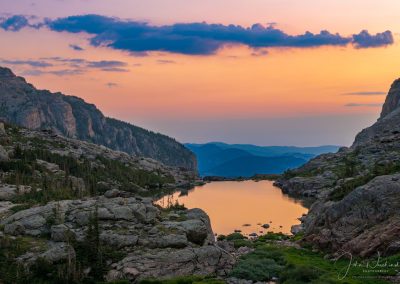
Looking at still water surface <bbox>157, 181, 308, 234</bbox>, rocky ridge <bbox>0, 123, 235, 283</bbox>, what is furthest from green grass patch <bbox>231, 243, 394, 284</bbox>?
still water surface <bbox>157, 181, 308, 234</bbox>

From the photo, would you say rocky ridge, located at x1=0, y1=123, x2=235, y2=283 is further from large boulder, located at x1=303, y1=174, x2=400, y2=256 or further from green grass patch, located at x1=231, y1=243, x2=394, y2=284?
large boulder, located at x1=303, y1=174, x2=400, y2=256

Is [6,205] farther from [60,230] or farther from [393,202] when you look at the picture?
[393,202]

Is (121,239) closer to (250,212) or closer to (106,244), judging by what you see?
(106,244)

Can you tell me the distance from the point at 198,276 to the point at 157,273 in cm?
423

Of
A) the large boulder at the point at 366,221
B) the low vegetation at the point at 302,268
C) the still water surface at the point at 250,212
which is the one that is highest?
the large boulder at the point at 366,221

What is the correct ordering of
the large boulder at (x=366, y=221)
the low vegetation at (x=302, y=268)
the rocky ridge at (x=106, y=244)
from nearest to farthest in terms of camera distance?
the low vegetation at (x=302, y=268)
the rocky ridge at (x=106, y=244)
the large boulder at (x=366, y=221)

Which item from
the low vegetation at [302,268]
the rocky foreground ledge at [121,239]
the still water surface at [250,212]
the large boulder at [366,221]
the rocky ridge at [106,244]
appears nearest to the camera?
the low vegetation at [302,268]

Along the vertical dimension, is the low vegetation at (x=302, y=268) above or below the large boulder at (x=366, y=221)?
below

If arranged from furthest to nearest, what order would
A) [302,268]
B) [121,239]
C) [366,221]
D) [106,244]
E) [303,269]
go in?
1. [366,221]
2. [121,239]
3. [106,244]
4. [302,268]
5. [303,269]

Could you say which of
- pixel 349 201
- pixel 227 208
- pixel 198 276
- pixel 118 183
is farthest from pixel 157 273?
pixel 118 183

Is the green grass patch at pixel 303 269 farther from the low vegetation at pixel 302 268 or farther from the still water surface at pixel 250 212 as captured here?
the still water surface at pixel 250 212

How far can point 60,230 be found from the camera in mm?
49406

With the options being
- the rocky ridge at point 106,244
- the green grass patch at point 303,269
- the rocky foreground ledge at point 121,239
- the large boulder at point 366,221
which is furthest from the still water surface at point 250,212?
the rocky foreground ledge at point 121,239

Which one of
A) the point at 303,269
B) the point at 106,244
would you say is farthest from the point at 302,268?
the point at 106,244
